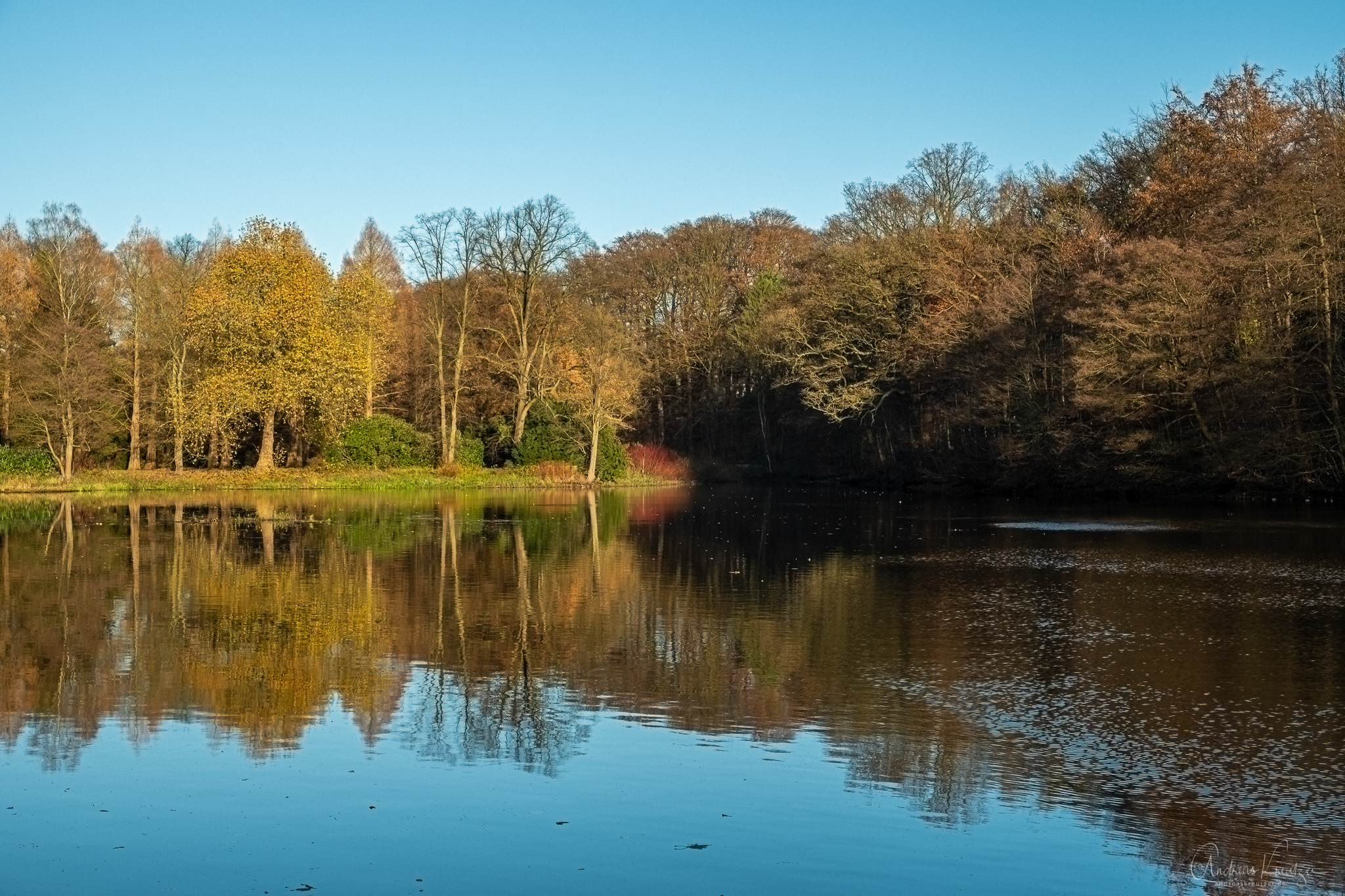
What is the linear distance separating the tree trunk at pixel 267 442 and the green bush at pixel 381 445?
9.19 ft

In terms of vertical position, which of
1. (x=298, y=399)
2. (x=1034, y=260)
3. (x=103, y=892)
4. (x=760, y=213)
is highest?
(x=760, y=213)

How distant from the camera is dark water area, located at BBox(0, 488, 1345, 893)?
8117 mm

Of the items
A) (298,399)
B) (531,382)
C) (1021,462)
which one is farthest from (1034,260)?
(298,399)

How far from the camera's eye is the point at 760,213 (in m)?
84.6

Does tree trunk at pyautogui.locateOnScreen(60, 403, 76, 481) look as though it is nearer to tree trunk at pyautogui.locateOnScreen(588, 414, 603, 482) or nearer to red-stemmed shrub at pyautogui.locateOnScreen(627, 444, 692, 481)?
tree trunk at pyautogui.locateOnScreen(588, 414, 603, 482)

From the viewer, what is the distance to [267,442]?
5722 cm

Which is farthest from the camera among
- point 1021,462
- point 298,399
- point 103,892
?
point 298,399

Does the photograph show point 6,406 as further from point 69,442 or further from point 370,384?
point 370,384

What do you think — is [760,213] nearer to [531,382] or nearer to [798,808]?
[531,382]

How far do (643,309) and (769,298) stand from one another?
38.5ft

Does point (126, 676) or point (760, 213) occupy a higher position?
point (760, 213)

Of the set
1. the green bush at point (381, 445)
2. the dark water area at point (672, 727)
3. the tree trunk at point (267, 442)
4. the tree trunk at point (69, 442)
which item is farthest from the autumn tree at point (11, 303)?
the dark water area at point (672, 727)

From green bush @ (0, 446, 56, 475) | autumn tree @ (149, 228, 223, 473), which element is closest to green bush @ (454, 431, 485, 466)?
autumn tree @ (149, 228, 223, 473)

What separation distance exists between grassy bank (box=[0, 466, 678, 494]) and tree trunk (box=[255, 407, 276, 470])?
0.41 metres
